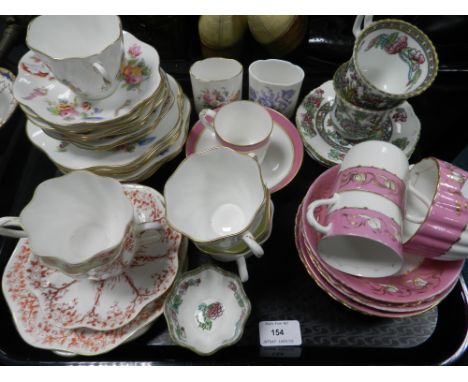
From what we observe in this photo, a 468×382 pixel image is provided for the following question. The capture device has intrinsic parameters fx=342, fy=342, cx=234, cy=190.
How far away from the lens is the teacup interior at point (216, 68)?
0.92m

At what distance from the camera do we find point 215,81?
855 mm

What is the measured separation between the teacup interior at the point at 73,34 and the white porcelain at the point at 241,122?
0.86 feet

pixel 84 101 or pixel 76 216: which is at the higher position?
pixel 84 101

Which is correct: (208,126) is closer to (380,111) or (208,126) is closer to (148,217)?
(148,217)

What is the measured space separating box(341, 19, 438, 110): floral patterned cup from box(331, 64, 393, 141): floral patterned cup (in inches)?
0.6

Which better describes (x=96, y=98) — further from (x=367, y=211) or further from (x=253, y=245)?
(x=367, y=211)

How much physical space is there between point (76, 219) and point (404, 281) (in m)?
0.66

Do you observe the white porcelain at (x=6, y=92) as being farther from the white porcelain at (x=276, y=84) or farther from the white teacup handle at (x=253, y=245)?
the white teacup handle at (x=253, y=245)

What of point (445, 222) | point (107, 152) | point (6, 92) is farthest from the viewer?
point (6, 92)

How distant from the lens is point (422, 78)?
0.76m

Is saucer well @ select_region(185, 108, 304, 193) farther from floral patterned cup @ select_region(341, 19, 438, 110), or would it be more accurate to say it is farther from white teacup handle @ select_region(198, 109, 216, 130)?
floral patterned cup @ select_region(341, 19, 438, 110)

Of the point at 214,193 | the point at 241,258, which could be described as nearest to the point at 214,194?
the point at 214,193

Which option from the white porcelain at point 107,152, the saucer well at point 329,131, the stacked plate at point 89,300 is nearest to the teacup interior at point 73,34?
the white porcelain at point 107,152

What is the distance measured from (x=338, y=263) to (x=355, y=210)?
4.9 inches
